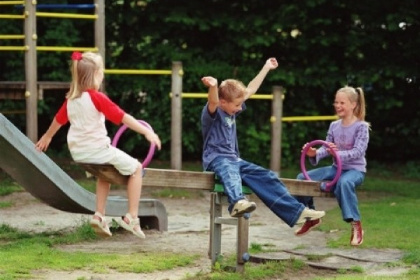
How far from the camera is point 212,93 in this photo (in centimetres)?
757

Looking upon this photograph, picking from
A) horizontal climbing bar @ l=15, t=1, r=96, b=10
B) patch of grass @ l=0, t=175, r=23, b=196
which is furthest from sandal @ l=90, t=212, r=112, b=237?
horizontal climbing bar @ l=15, t=1, r=96, b=10

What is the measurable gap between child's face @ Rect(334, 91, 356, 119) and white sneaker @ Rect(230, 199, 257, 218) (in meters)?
1.45

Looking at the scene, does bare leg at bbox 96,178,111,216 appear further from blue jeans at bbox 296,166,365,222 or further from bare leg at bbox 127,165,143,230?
blue jeans at bbox 296,166,365,222

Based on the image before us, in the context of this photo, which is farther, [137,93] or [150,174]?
[137,93]

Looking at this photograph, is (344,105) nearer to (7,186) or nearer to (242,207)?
(242,207)

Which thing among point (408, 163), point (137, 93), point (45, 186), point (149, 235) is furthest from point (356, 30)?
point (45, 186)

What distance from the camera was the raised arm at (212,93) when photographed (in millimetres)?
7359

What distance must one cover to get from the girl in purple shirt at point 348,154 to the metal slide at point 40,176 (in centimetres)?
204

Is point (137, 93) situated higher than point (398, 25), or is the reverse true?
point (398, 25)

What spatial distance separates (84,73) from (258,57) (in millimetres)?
9054

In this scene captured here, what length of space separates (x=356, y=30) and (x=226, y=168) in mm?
8337

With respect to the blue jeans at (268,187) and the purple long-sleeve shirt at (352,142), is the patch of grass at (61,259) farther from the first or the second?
the purple long-sleeve shirt at (352,142)

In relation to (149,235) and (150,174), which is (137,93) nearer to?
(149,235)

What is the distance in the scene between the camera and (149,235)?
1022 cm
